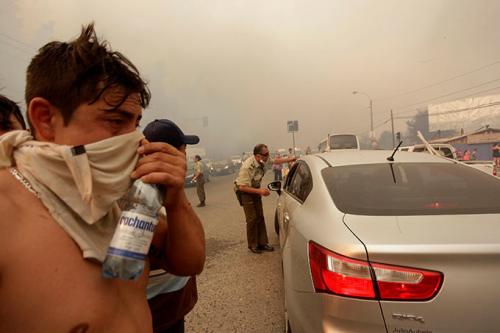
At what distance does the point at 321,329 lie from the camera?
1547mm

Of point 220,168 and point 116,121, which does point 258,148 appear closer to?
point 116,121

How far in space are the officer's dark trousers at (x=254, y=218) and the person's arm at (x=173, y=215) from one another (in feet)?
12.2

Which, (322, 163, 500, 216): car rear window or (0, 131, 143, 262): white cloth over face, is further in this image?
(322, 163, 500, 216): car rear window

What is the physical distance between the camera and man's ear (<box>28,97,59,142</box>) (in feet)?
2.99

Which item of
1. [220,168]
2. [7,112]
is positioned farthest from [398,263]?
[220,168]

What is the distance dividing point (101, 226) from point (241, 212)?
812 centimetres

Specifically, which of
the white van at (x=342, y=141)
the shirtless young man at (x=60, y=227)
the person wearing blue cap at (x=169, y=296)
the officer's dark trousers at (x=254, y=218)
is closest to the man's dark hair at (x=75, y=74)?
the shirtless young man at (x=60, y=227)

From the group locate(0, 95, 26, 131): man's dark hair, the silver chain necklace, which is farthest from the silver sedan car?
locate(0, 95, 26, 131): man's dark hair

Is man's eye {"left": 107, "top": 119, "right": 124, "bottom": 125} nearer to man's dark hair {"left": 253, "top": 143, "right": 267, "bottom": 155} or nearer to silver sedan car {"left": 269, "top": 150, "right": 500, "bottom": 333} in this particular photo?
silver sedan car {"left": 269, "top": 150, "right": 500, "bottom": 333}

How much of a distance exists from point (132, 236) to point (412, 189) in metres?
2.07

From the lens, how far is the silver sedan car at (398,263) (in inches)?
52.4

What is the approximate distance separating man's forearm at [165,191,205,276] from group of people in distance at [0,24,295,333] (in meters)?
0.01

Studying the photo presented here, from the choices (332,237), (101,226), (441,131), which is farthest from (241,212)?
(441,131)

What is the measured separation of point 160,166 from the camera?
95cm
